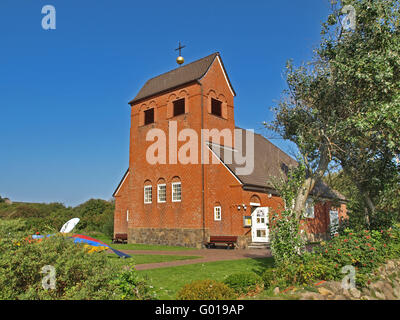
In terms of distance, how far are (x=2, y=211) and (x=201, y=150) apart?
3616 cm

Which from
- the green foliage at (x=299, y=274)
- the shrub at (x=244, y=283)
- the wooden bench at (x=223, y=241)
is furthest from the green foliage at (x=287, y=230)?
the wooden bench at (x=223, y=241)

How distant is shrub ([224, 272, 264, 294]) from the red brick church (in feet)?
40.0

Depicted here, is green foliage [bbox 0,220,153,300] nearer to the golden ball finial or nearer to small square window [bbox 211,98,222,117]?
small square window [bbox 211,98,222,117]

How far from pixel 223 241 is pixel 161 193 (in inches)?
273

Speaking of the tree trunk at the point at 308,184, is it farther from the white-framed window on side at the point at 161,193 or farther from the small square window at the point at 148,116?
the small square window at the point at 148,116

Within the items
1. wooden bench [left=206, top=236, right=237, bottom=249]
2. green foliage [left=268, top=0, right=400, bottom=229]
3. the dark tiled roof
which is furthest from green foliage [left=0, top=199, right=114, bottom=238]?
green foliage [left=268, top=0, right=400, bottom=229]

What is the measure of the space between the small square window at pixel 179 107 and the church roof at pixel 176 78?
1.20 metres

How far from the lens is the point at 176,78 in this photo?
26.4 m

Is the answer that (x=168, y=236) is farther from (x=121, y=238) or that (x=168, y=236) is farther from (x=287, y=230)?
(x=287, y=230)

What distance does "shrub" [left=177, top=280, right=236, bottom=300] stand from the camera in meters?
6.33

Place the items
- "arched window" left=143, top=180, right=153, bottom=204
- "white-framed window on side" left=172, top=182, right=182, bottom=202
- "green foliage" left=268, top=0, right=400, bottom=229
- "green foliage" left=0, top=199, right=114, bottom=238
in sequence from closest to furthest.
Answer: "green foliage" left=268, top=0, right=400, bottom=229, "white-framed window on side" left=172, top=182, right=182, bottom=202, "arched window" left=143, top=180, right=153, bottom=204, "green foliage" left=0, top=199, right=114, bottom=238

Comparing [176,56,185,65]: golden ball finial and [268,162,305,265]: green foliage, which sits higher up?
[176,56,185,65]: golden ball finial

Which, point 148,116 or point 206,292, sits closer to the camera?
point 206,292

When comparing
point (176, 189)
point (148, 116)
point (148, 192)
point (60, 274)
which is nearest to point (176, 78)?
point (148, 116)
